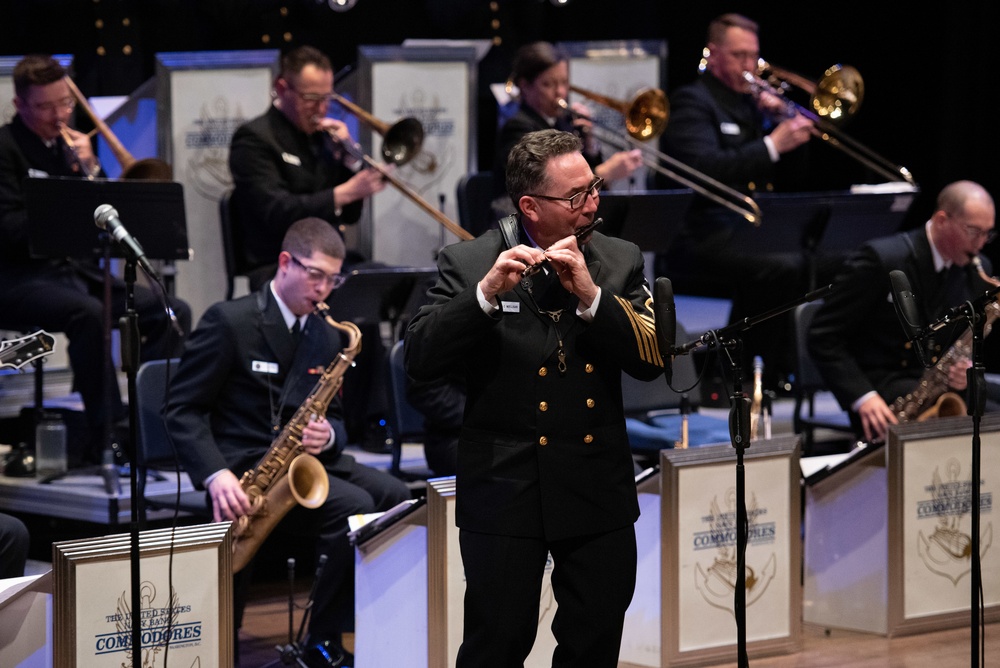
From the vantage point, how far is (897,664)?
5.08m

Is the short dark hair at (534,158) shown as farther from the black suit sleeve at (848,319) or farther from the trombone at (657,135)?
the trombone at (657,135)

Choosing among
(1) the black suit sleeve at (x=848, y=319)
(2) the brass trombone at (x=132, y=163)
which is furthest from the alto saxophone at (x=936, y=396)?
(2) the brass trombone at (x=132, y=163)

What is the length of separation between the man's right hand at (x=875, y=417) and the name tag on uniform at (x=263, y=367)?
2615 mm

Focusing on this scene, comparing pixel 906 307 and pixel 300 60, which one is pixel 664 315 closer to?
pixel 906 307

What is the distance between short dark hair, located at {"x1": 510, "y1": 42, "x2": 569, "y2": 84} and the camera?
714 cm

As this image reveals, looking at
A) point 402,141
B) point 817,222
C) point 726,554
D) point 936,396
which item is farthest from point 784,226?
point 726,554

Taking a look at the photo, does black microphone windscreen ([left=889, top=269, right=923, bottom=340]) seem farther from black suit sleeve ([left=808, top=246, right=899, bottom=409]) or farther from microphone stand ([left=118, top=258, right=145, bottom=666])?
microphone stand ([left=118, top=258, right=145, bottom=666])

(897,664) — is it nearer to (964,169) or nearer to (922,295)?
(922,295)

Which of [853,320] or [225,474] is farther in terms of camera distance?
[853,320]

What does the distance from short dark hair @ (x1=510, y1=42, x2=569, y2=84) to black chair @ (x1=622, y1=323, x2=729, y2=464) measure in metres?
1.82

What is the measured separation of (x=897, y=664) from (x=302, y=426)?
241cm

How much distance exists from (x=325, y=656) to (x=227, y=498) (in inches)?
26.5

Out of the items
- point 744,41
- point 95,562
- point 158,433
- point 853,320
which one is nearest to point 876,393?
point 853,320

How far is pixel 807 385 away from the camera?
6.57 metres
